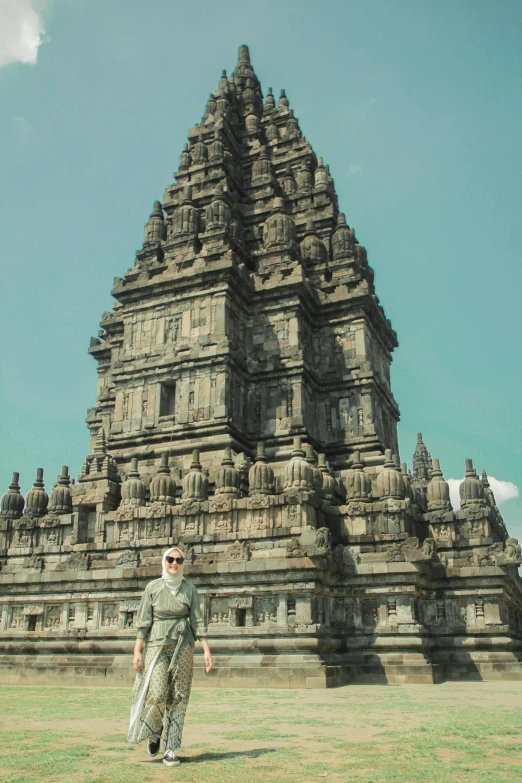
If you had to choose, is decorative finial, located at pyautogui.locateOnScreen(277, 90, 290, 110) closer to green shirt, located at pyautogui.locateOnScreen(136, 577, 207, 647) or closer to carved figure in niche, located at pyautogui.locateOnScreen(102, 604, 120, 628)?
carved figure in niche, located at pyautogui.locateOnScreen(102, 604, 120, 628)

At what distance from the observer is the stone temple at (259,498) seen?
22.2 meters

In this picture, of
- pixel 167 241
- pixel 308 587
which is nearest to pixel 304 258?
pixel 167 241

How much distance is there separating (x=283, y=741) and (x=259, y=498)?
13404mm

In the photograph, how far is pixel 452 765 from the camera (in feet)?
27.3

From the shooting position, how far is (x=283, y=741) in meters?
9.98

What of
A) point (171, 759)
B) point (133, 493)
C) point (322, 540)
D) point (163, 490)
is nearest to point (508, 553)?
point (322, 540)

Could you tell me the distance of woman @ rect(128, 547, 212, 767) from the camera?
8.52 metres

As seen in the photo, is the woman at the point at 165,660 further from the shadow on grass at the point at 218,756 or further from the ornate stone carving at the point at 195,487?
the ornate stone carving at the point at 195,487

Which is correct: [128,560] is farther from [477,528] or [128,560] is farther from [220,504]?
[477,528]

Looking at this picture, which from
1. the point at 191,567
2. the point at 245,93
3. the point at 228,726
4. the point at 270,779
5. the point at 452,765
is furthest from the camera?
the point at 245,93

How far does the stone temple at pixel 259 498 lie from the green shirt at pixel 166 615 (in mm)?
11790

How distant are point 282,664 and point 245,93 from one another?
40381mm

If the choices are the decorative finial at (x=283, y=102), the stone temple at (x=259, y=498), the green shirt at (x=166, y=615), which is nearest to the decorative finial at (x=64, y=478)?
the stone temple at (x=259, y=498)

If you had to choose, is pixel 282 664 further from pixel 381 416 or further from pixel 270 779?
pixel 381 416
